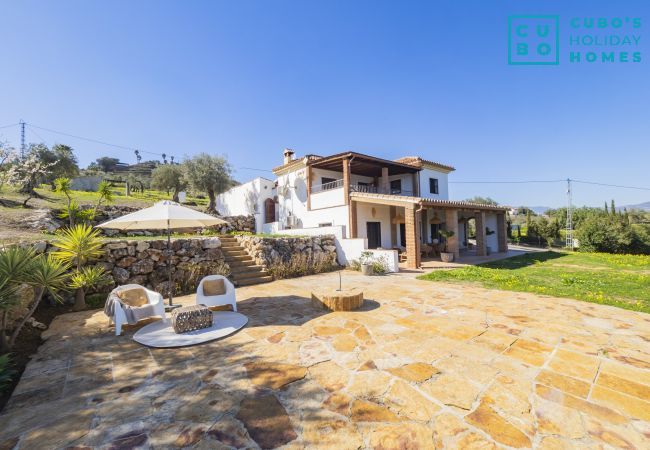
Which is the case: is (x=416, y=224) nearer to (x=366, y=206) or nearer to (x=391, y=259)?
(x=391, y=259)

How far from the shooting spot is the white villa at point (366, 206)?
1291 centimetres

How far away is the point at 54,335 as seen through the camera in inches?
187

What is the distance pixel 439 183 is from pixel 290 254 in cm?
1641

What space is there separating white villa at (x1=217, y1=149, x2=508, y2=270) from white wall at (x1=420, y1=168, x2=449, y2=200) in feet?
0.26

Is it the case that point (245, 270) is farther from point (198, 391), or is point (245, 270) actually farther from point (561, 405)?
point (561, 405)

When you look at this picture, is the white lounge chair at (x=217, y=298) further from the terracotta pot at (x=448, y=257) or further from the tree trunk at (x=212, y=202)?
the tree trunk at (x=212, y=202)

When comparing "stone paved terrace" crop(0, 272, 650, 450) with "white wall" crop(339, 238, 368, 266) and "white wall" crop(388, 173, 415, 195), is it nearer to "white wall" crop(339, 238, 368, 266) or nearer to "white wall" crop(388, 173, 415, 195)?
"white wall" crop(339, 238, 368, 266)

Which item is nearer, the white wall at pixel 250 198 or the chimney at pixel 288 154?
the chimney at pixel 288 154

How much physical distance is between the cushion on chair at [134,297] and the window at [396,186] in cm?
1812

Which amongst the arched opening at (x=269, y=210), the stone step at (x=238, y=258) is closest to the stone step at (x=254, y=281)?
the stone step at (x=238, y=258)

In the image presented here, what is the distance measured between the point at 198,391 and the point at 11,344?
3.59 metres

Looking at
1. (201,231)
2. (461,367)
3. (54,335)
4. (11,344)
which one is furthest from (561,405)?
(201,231)

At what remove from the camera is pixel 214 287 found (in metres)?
6.07

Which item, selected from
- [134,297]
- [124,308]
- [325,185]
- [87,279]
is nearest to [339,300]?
[124,308]
